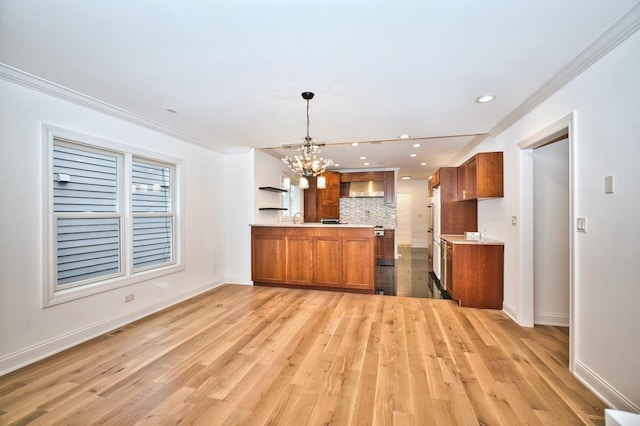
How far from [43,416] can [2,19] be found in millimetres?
2541

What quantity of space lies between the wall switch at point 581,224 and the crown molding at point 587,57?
1.16m

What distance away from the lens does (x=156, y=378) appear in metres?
2.24

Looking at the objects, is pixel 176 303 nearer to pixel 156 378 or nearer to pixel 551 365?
pixel 156 378

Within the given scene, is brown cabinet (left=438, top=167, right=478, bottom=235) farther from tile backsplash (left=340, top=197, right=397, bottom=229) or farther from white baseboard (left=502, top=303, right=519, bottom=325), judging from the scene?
tile backsplash (left=340, top=197, right=397, bottom=229)

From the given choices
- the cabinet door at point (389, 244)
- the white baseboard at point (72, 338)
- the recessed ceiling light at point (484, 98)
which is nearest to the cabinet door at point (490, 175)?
the recessed ceiling light at point (484, 98)


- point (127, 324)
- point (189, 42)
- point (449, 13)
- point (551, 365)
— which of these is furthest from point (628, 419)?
point (127, 324)

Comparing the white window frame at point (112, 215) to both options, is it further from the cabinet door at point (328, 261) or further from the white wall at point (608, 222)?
the white wall at point (608, 222)

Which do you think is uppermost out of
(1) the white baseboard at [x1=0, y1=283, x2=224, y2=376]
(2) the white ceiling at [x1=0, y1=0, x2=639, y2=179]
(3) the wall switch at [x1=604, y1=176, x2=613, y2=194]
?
(2) the white ceiling at [x1=0, y1=0, x2=639, y2=179]

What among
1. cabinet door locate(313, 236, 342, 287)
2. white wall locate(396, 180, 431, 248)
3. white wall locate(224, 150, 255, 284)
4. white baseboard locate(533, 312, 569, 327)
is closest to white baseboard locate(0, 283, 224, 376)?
white wall locate(224, 150, 255, 284)

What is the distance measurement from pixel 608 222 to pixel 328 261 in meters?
3.47

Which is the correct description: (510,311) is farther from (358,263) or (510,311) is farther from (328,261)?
(328,261)

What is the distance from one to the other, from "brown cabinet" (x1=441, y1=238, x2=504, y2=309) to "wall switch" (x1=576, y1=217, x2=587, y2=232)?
1.57m

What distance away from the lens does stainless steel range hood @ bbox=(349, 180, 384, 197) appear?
8062 mm

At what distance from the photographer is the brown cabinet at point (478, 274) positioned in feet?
12.3
